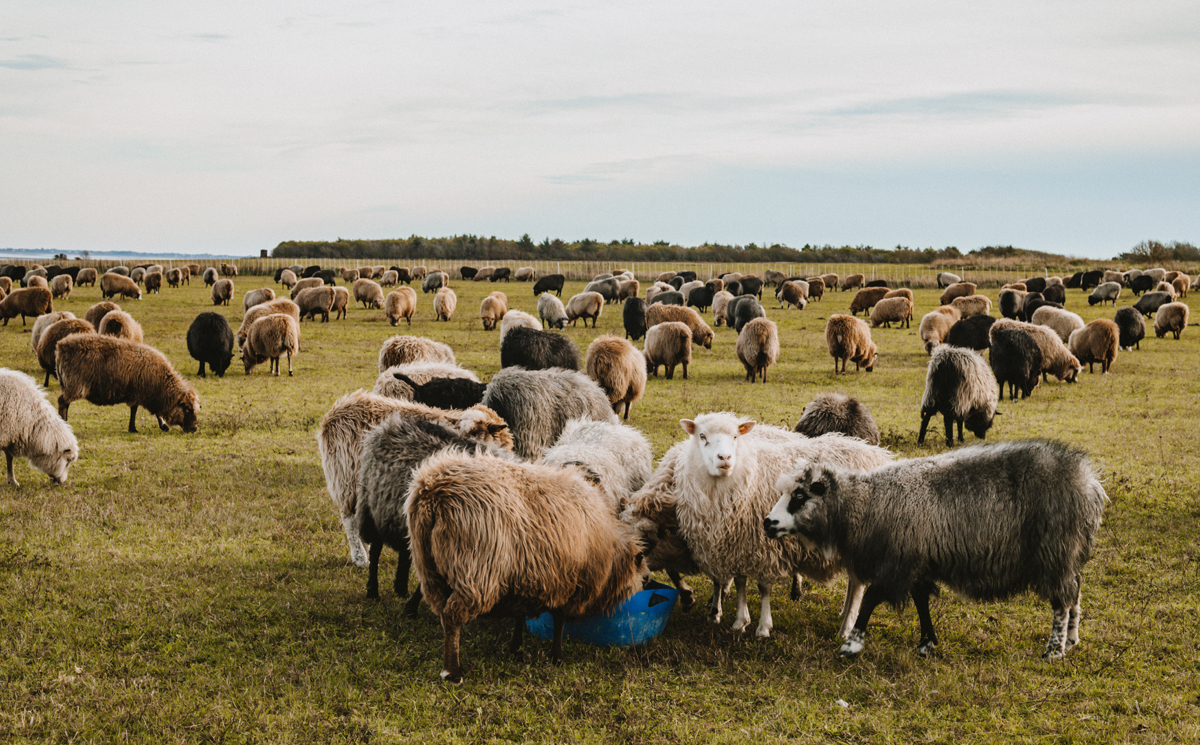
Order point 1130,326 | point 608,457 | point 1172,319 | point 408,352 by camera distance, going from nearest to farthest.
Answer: point 608,457 → point 408,352 → point 1130,326 → point 1172,319

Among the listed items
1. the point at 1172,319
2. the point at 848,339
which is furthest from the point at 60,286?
the point at 1172,319

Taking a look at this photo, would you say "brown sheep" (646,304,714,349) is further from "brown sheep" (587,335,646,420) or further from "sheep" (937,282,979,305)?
"sheep" (937,282,979,305)

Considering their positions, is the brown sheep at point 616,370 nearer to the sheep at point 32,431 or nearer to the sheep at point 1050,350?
the sheep at point 32,431

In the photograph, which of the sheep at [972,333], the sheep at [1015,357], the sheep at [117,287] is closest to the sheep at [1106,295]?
the sheep at [972,333]

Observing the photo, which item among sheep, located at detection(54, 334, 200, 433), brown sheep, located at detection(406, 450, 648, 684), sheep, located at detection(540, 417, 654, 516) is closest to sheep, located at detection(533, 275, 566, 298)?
sheep, located at detection(54, 334, 200, 433)

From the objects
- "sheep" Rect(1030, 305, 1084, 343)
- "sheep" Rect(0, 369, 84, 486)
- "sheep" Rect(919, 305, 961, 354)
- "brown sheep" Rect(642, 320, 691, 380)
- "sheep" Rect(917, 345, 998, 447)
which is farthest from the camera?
"sheep" Rect(919, 305, 961, 354)

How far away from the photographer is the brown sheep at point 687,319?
84.9 ft

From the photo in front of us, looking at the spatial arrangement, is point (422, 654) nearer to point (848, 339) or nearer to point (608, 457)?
point (608, 457)

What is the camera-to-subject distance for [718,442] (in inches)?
244

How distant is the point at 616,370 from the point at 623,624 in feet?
29.3

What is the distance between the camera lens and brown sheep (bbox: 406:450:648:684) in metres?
5.01

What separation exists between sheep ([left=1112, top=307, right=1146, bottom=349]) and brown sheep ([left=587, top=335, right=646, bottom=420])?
20.8 meters

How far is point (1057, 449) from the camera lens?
221 inches

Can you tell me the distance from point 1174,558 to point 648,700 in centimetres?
598
